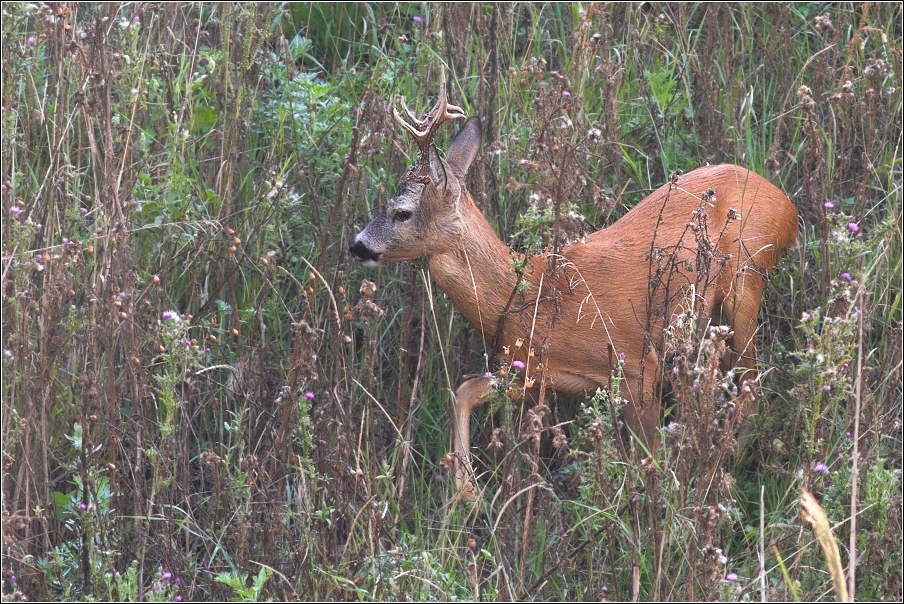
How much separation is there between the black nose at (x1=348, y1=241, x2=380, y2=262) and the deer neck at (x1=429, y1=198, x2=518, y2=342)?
227mm

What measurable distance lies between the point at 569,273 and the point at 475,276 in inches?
14.9

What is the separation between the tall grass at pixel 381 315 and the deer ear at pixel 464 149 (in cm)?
20

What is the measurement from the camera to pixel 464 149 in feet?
16.3

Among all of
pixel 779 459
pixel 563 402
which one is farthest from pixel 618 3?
pixel 779 459

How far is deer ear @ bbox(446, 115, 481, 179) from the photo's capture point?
4.96 meters

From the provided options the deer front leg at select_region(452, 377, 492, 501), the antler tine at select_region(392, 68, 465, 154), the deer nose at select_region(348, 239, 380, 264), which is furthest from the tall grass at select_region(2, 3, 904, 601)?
the antler tine at select_region(392, 68, 465, 154)

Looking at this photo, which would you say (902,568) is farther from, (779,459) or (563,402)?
(563,402)

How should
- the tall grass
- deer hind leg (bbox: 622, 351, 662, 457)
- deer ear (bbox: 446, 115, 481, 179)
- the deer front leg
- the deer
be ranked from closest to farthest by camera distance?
the tall grass < the deer front leg < deer hind leg (bbox: 622, 351, 662, 457) < the deer < deer ear (bbox: 446, 115, 481, 179)

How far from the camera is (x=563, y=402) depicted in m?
5.30

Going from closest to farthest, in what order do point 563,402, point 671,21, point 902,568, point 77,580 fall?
point 902,568 → point 77,580 → point 563,402 → point 671,21

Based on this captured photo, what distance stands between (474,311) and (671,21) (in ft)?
7.23

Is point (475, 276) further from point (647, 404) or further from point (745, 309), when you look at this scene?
point (745, 309)

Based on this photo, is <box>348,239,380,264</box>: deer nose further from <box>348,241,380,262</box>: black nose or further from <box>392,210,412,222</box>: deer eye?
<box>392,210,412,222</box>: deer eye

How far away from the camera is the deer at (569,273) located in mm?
4719
